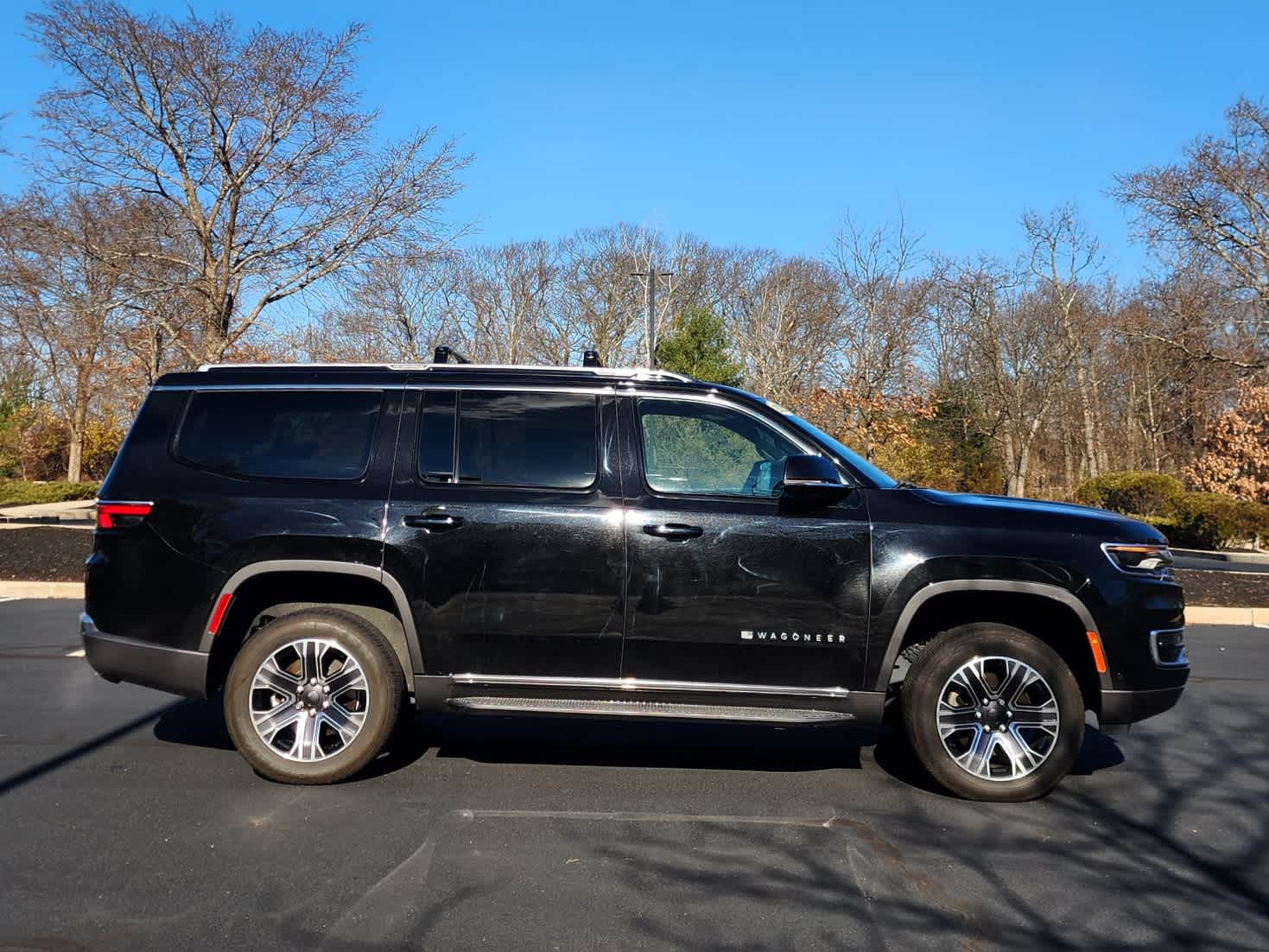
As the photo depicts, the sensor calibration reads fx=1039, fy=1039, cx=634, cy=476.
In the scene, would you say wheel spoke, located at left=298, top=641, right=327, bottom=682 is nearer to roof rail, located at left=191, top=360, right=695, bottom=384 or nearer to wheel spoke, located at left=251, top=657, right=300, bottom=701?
wheel spoke, located at left=251, top=657, right=300, bottom=701

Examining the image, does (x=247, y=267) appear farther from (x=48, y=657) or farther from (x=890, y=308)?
(x=890, y=308)

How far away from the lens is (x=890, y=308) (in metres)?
26.6

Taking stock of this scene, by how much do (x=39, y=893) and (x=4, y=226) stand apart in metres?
14.7

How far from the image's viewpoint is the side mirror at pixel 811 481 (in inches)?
196

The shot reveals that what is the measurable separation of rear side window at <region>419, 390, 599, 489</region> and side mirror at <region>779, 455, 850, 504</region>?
3.21 feet

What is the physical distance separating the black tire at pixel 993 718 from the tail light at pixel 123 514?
397 centimetres

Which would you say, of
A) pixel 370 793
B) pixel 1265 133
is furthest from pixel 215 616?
pixel 1265 133

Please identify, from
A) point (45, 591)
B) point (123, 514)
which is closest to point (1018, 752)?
point (123, 514)

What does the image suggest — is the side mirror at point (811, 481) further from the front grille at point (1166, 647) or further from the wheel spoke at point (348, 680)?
the wheel spoke at point (348, 680)

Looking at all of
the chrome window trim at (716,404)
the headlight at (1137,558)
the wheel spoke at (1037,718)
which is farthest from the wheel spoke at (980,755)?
the chrome window trim at (716,404)

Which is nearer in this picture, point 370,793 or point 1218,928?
point 1218,928

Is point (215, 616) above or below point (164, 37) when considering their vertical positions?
below

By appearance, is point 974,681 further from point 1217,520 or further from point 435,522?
point 1217,520

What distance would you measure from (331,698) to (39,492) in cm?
2949
